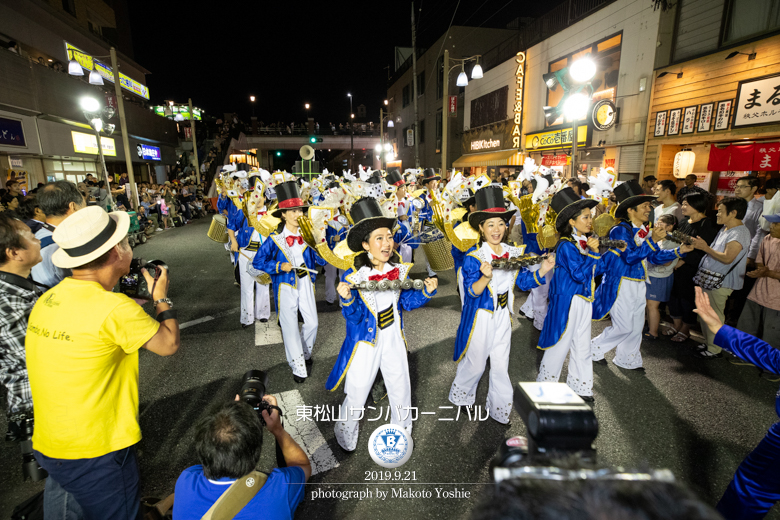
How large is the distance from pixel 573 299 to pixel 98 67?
25.8 m

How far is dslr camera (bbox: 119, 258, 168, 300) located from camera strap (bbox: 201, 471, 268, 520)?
4.19 ft

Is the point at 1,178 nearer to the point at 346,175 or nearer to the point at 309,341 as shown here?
the point at 346,175

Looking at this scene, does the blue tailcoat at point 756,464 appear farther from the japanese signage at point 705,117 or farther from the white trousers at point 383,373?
the japanese signage at point 705,117

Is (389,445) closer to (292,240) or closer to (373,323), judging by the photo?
(373,323)

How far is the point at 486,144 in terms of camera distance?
858 inches

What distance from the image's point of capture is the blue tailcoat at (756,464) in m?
2.02

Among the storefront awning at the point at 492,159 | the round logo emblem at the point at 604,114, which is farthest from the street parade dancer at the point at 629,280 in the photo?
the storefront awning at the point at 492,159

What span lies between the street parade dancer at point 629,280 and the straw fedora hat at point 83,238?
4.66 meters

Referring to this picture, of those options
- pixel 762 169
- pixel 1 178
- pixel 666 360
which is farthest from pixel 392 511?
pixel 1 178

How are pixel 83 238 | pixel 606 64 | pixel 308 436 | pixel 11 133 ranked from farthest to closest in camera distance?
pixel 11 133 → pixel 606 64 → pixel 308 436 → pixel 83 238

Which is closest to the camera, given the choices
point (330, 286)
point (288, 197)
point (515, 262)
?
point (515, 262)

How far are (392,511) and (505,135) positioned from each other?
64.8 feet

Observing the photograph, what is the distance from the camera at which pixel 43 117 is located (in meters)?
15.1

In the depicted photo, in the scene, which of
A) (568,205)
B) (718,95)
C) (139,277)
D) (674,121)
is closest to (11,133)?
(139,277)
